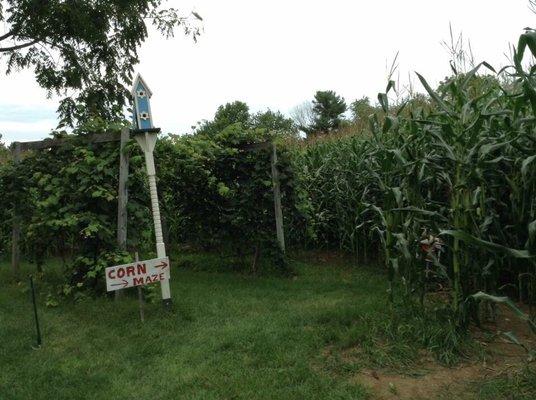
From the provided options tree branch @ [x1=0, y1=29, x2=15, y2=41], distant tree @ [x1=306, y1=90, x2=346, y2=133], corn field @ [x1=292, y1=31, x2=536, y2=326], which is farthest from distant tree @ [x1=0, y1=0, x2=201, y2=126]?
distant tree @ [x1=306, y1=90, x2=346, y2=133]

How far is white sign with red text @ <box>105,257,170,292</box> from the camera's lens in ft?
16.3

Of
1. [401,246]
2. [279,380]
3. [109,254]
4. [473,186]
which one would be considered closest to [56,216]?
[109,254]

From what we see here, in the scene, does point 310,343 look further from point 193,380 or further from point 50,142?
point 50,142

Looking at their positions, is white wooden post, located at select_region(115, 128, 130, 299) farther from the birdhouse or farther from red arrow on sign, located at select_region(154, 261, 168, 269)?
red arrow on sign, located at select_region(154, 261, 168, 269)

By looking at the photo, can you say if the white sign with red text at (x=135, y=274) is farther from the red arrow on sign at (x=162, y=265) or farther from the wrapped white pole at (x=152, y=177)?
the wrapped white pole at (x=152, y=177)

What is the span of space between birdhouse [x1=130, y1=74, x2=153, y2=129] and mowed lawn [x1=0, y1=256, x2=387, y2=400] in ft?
6.66

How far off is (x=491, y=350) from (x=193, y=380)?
228 centimetres

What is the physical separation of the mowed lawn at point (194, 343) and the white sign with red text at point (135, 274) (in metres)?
0.43

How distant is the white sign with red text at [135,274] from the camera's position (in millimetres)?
4977

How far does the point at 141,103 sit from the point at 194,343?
8.63 ft

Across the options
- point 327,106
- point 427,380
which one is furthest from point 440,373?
point 327,106

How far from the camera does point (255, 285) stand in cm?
680

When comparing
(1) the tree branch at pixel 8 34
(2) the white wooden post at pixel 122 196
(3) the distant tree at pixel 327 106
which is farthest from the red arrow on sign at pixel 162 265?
(3) the distant tree at pixel 327 106

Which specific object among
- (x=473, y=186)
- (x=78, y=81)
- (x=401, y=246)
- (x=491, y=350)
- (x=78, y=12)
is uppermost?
(x=78, y=12)
